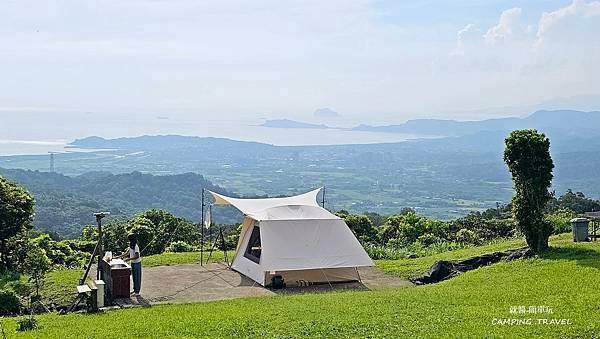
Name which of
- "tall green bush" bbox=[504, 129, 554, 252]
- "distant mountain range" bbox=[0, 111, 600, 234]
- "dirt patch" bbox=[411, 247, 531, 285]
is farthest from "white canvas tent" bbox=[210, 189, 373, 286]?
"distant mountain range" bbox=[0, 111, 600, 234]

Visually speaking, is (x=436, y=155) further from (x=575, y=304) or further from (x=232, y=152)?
(x=575, y=304)

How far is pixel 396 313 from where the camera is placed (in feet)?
35.0

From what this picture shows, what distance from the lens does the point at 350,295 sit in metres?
13.2

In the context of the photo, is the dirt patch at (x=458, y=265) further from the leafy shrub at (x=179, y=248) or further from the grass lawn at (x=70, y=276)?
the leafy shrub at (x=179, y=248)

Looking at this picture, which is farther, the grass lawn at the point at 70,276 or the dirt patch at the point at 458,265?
the dirt patch at the point at 458,265

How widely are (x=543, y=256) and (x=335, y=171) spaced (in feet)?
432

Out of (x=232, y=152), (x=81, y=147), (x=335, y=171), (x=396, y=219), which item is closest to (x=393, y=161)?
(x=335, y=171)

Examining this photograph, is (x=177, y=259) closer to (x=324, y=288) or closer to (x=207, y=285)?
(x=207, y=285)

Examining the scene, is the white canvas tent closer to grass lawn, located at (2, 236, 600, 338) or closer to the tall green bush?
grass lawn, located at (2, 236, 600, 338)

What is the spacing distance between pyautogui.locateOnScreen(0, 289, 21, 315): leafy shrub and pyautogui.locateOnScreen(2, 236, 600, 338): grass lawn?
1448mm

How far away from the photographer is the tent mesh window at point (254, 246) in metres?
16.8

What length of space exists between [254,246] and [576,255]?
310 inches

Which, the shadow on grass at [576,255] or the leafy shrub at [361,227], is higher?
the shadow on grass at [576,255]

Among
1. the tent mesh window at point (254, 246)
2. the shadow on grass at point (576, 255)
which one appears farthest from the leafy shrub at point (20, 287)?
the shadow on grass at point (576, 255)
